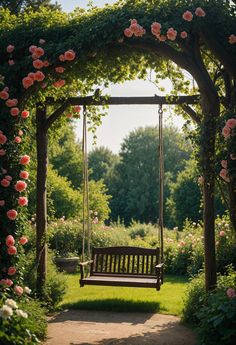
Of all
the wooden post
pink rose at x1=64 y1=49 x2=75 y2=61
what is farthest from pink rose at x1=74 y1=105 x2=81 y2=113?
pink rose at x1=64 y1=49 x2=75 y2=61

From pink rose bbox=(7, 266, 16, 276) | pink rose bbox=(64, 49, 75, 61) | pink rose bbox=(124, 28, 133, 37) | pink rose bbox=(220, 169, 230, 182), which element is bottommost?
pink rose bbox=(7, 266, 16, 276)

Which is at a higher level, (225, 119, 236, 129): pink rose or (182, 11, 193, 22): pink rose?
(182, 11, 193, 22): pink rose

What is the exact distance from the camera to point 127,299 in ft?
28.7

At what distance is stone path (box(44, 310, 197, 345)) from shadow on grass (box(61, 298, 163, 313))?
0.25m

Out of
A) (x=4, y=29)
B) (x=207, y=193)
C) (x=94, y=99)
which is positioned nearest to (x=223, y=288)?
(x=207, y=193)

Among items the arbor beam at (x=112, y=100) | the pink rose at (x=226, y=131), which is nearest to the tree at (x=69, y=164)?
the arbor beam at (x=112, y=100)

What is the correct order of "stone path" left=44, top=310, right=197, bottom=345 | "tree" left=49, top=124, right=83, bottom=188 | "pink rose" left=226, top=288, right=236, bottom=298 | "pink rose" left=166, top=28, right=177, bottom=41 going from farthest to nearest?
"tree" left=49, top=124, right=83, bottom=188
"stone path" left=44, top=310, right=197, bottom=345
"pink rose" left=166, top=28, right=177, bottom=41
"pink rose" left=226, top=288, right=236, bottom=298

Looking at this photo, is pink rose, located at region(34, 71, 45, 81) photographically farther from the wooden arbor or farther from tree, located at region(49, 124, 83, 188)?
tree, located at region(49, 124, 83, 188)

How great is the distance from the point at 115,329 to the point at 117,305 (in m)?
1.53

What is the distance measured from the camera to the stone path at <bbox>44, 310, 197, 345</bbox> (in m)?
6.18

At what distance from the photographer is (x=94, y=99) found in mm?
7613

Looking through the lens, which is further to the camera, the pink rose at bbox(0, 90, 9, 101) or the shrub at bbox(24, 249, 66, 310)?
the shrub at bbox(24, 249, 66, 310)

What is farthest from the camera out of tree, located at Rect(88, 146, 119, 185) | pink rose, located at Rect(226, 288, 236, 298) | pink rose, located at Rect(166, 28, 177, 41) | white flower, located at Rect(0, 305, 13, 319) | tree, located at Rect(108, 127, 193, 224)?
tree, located at Rect(88, 146, 119, 185)

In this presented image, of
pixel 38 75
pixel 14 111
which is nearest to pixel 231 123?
pixel 38 75
